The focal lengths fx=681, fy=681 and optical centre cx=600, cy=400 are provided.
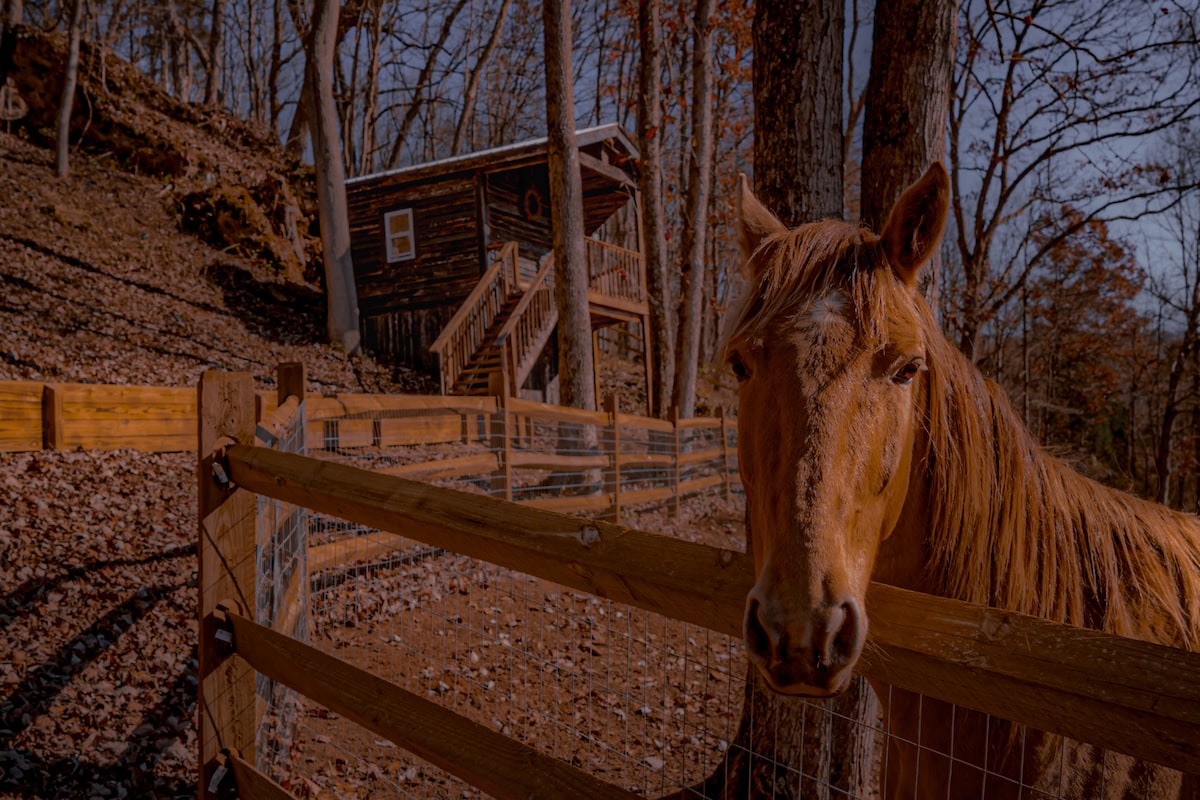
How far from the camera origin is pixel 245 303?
15.6 m

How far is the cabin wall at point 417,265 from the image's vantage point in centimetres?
1892

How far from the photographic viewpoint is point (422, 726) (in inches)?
79.5

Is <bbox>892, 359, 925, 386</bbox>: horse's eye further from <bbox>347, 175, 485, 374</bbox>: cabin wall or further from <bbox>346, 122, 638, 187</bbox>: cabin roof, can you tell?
<bbox>347, 175, 485, 374</bbox>: cabin wall

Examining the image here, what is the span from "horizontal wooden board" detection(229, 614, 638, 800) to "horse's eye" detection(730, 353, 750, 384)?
103 cm

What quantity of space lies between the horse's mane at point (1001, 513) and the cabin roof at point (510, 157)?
622 inches

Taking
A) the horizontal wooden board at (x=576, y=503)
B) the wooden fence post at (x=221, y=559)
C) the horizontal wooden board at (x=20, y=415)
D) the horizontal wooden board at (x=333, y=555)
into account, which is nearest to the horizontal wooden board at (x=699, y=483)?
the horizontal wooden board at (x=576, y=503)

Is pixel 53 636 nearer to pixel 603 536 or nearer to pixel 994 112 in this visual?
pixel 603 536

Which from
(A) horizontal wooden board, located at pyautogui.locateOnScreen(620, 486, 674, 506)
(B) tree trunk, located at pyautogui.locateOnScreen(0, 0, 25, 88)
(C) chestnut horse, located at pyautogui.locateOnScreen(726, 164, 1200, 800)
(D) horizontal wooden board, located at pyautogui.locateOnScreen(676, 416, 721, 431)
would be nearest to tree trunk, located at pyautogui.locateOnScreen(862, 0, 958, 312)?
(C) chestnut horse, located at pyautogui.locateOnScreen(726, 164, 1200, 800)

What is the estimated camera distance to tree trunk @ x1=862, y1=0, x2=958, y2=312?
321 centimetres

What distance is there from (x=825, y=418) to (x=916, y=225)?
70 cm

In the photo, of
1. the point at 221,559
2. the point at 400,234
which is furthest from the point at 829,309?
the point at 400,234

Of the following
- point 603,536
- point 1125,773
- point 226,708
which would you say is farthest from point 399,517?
point 1125,773

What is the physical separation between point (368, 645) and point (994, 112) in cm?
1422

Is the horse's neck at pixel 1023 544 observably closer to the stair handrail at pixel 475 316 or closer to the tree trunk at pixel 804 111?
the tree trunk at pixel 804 111
